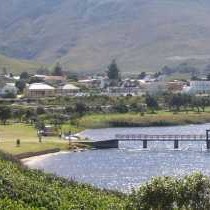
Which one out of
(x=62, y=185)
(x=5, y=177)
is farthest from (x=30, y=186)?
(x=62, y=185)

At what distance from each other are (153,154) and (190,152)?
6506 millimetres

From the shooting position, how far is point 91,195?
63.6 meters

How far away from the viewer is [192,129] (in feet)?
597

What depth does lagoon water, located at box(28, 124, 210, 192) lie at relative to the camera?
9756 cm

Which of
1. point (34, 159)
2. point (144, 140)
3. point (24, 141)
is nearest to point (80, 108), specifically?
point (144, 140)

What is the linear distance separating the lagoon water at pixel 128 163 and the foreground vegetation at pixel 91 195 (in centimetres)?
1844

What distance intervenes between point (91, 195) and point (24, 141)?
72301 millimetres

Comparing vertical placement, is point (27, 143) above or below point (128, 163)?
above

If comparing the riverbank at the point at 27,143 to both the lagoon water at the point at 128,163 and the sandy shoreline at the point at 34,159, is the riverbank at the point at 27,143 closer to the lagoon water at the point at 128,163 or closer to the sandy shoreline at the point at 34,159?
the sandy shoreline at the point at 34,159

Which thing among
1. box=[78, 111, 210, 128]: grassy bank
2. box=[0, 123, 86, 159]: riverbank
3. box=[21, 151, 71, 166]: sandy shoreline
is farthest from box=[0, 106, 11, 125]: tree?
box=[21, 151, 71, 166]: sandy shoreline

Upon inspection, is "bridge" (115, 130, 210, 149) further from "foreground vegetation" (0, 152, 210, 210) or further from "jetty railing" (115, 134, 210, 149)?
"foreground vegetation" (0, 152, 210, 210)

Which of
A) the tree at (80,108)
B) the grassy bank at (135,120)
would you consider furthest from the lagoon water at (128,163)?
the tree at (80,108)

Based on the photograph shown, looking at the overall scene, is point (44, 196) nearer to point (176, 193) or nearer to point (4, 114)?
point (176, 193)

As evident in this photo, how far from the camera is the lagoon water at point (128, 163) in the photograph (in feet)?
320
